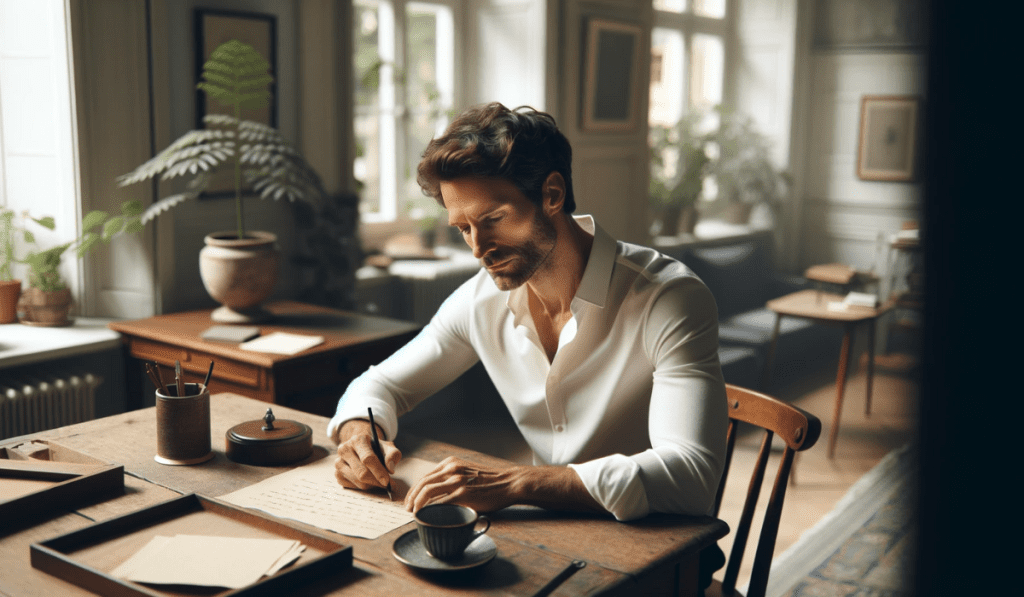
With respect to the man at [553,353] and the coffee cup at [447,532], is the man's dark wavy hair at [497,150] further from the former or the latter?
the coffee cup at [447,532]

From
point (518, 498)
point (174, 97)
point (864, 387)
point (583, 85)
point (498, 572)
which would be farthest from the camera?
point (583, 85)

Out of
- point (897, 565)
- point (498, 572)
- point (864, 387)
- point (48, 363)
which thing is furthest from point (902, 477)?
point (864, 387)

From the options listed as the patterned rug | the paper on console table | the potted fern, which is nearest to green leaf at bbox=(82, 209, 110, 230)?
the potted fern

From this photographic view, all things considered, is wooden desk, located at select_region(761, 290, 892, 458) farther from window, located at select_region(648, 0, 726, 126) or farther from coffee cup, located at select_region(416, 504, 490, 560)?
coffee cup, located at select_region(416, 504, 490, 560)

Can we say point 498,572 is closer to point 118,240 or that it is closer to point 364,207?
point 118,240

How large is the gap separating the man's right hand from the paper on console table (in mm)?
1109

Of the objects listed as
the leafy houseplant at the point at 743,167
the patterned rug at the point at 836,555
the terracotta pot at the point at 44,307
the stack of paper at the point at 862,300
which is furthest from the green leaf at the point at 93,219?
the leafy houseplant at the point at 743,167

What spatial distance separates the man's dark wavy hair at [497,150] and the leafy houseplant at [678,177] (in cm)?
397

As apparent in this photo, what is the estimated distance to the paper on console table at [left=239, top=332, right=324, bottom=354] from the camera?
8.59 ft

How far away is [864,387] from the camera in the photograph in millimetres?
4145

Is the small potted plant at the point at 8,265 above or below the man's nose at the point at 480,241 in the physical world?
below

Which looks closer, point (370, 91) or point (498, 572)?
point (498, 572)

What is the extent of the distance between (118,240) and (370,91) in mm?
1573

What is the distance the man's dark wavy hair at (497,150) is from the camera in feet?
5.12
